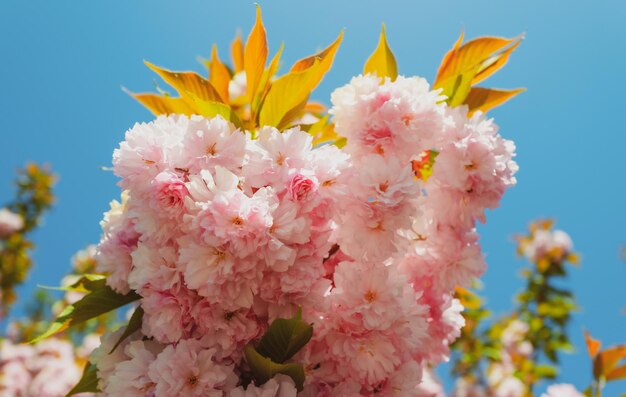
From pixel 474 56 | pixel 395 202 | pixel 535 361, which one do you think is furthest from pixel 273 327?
pixel 535 361

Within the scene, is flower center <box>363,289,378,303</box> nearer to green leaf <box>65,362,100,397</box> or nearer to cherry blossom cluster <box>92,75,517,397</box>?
Result: cherry blossom cluster <box>92,75,517,397</box>

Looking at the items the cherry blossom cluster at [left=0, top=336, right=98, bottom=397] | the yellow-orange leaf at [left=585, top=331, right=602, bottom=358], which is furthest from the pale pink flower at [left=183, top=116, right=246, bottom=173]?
the cherry blossom cluster at [left=0, top=336, right=98, bottom=397]

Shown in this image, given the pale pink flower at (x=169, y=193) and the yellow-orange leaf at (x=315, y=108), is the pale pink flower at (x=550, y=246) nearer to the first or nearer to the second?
the yellow-orange leaf at (x=315, y=108)

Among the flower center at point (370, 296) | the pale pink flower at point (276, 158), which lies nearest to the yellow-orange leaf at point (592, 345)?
the flower center at point (370, 296)

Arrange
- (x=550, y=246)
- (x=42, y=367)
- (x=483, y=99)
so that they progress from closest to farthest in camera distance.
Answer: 1. (x=483, y=99)
2. (x=42, y=367)
3. (x=550, y=246)

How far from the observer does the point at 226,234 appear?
2.68ft

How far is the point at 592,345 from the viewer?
4.97ft

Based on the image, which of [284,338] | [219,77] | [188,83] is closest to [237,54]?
[219,77]

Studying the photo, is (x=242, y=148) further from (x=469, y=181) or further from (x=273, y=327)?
(x=469, y=181)

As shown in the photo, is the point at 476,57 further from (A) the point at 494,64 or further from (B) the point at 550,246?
(B) the point at 550,246

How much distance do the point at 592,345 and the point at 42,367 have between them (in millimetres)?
3503

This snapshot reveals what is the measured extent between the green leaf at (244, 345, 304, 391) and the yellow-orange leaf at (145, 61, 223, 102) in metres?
0.53

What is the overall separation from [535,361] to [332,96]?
3042mm

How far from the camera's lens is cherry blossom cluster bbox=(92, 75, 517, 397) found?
86cm
